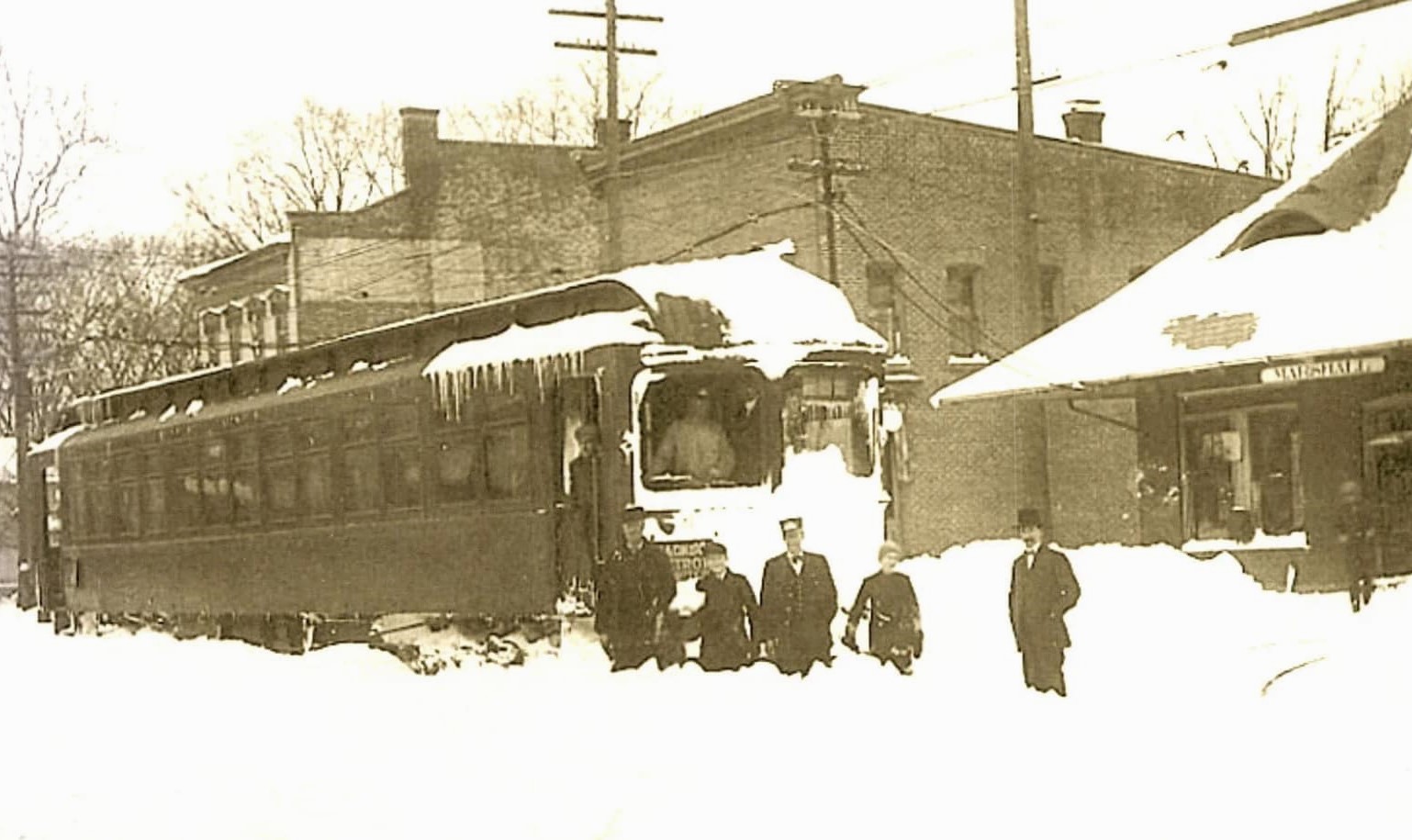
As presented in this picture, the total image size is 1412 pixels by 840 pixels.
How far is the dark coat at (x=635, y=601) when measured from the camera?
8.53 metres

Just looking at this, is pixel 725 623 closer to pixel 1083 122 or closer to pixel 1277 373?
pixel 1277 373

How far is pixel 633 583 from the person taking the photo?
28.4ft

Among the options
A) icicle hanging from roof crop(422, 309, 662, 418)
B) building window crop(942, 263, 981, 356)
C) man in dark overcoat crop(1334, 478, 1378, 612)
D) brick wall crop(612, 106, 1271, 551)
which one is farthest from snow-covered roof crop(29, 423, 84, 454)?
man in dark overcoat crop(1334, 478, 1378, 612)

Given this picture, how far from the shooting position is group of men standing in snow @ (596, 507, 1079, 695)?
7.57m

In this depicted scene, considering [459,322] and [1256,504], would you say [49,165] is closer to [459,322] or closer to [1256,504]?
[459,322]

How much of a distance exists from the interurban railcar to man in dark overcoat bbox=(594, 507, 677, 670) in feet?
1.10

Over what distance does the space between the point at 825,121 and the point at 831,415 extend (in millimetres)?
4671

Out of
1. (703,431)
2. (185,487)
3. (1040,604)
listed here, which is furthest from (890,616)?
(185,487)

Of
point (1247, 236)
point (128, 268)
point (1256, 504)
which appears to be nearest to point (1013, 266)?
point (1256, 504)

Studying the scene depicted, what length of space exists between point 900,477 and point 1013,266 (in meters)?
7.32

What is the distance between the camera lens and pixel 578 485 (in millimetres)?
9375

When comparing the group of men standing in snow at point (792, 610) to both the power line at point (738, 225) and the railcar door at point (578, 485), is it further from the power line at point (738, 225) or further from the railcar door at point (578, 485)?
the power line at point (738, 225)

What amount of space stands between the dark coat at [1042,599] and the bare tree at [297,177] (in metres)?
3.90

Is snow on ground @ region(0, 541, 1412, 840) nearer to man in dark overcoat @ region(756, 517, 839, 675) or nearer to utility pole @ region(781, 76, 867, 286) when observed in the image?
man in dark overcoat @ region(756, 517, 839, 675)
